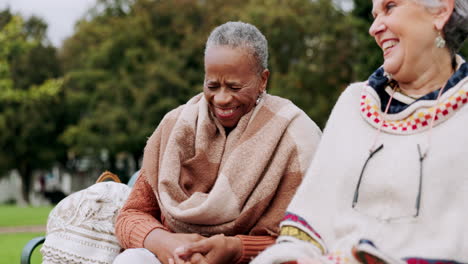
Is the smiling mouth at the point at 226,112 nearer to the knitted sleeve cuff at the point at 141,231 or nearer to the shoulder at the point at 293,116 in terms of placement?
the shoulder at the point at 293,116

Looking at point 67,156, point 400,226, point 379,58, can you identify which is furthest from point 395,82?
point 67,156

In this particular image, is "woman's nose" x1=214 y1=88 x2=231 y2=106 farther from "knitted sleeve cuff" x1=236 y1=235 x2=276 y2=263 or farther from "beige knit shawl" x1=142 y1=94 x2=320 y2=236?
"knitted sleeve cuff" x1=236 y1=235 x2=276 y2=263

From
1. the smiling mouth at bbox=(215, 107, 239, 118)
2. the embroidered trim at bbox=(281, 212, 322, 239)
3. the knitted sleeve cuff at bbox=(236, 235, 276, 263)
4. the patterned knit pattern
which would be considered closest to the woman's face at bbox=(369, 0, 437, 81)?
the embroidered trim at bbox=(281, 212, 322, 239)

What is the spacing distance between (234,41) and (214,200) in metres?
0.82

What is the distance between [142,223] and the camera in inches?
145

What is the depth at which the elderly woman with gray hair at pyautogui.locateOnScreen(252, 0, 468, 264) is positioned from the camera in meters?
2.76

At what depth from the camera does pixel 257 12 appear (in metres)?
27.6

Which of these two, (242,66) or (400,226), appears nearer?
(400,226)

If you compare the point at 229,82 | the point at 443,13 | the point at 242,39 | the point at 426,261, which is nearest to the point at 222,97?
the point at 229,82

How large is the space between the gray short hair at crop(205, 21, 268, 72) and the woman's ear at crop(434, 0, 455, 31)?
1.05m

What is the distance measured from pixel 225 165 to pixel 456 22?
1.30 m

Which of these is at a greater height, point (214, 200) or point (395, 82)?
point (395, 82)

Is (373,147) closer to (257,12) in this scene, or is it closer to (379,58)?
(379,58)

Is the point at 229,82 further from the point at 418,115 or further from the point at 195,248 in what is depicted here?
the point at 418,115
